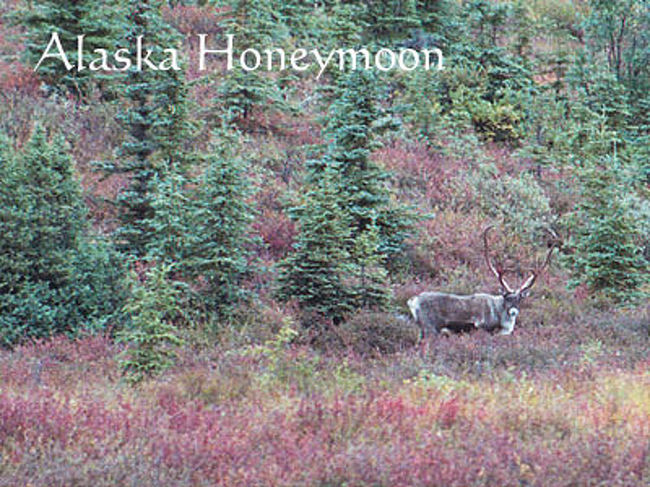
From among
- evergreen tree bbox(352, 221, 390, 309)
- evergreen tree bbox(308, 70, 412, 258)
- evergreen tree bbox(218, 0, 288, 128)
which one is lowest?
evergreen tree bbox(352, 221, 390, 309)

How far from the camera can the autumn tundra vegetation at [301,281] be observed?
19.5 feet

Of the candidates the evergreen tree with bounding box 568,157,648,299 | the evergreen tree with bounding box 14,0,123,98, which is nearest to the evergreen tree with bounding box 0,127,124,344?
the evergreen tree with bounding box 14,0,123,98

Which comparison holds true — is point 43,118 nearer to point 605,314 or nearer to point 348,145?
→ point 348,145

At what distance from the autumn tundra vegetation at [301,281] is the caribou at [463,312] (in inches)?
1.6

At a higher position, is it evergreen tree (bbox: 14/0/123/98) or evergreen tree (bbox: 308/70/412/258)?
evergreen tree (bbox: 14/0/123/98)

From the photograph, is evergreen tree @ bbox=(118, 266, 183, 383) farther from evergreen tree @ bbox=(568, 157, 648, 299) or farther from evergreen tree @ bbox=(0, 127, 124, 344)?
evergreen tree @ bbox=(568, 157, 648, 299)

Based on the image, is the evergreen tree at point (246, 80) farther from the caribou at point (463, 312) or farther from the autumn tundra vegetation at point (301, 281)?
the caribou at point (463, 312)

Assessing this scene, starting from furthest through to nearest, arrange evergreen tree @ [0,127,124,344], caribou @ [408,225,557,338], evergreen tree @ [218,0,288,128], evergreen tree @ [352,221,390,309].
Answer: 1. evergreen tree @ [218,0,288,128]
2. evergreen tree @ [352,221,390,309]
3. caribou @ [408,225,557,338]
4. evergreen tree @ [0,127,124,344]

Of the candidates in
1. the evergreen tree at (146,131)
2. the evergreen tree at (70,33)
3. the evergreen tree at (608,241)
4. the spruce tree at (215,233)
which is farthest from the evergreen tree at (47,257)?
the evergreen tree at (608,241)

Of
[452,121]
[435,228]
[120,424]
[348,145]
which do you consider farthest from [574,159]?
[120,424]

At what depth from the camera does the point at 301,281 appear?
12.0m

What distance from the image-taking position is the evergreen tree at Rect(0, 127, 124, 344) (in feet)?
35.3

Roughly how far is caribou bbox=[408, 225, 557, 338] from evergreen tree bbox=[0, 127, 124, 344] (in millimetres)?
5286

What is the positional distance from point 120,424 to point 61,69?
17158 mm
